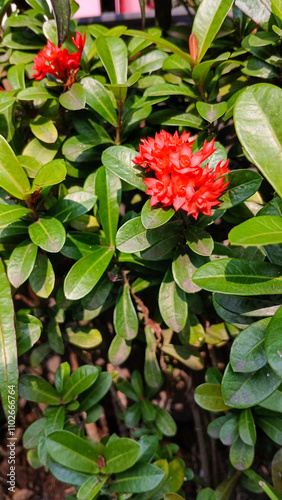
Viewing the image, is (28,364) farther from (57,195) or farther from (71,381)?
(57,195)

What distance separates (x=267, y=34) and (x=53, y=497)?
1.52 meters

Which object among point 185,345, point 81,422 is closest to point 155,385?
point 185,345

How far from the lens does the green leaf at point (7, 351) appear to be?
0.86m

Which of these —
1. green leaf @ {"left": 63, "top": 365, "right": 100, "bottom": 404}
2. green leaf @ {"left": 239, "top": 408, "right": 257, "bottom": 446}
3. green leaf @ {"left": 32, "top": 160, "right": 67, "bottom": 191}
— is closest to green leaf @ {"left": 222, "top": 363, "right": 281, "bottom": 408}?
green leaf @ {"left": 239, "top": 408, "right": 257, "bottom": 446}

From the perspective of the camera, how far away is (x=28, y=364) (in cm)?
129

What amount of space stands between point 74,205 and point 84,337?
402mm

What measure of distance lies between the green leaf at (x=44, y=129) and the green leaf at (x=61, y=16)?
328 millimetres

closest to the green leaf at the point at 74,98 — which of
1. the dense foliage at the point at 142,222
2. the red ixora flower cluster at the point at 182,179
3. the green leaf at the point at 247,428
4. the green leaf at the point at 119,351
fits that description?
the dense foliage at the point at 142,222

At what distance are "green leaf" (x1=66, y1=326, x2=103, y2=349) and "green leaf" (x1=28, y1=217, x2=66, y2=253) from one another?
0.37m

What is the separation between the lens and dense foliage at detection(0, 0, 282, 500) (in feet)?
2.39

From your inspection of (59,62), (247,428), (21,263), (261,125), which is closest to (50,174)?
(21,263)

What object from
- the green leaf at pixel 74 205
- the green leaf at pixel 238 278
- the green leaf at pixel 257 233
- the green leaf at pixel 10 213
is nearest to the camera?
the green leaf at pixel 257 233

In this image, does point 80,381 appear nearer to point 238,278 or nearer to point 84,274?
point 84,274

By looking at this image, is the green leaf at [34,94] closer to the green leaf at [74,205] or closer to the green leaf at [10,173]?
the green leaf at [10,173]
